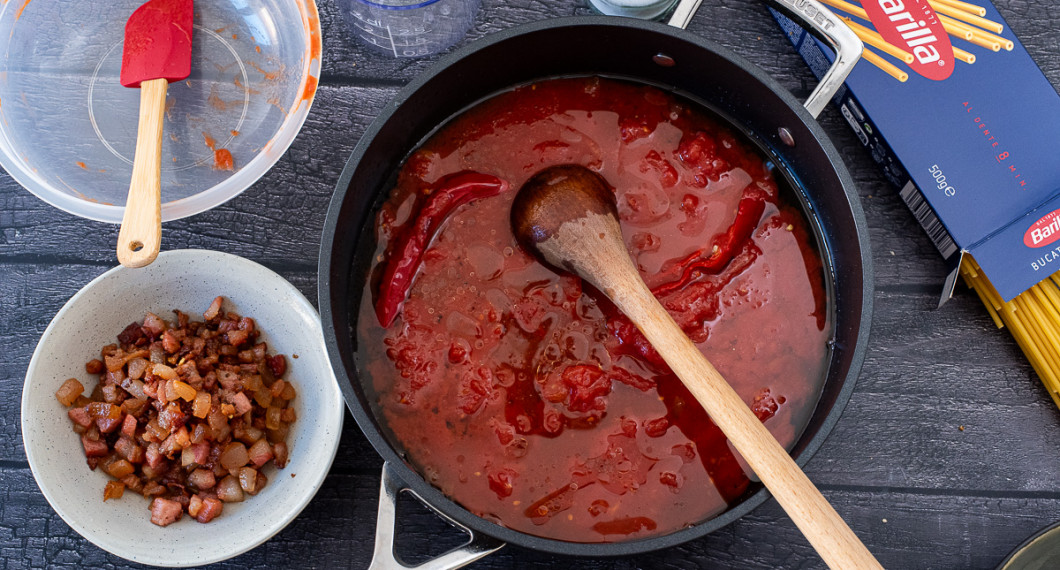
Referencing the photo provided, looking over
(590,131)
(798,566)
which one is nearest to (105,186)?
(590,131)

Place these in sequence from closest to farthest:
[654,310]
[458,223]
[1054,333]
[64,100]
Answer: [654,310] < [458,223] < [1054,333] < [64,100]

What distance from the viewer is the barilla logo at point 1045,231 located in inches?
Answer: 60.6

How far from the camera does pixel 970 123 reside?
1.57 metres

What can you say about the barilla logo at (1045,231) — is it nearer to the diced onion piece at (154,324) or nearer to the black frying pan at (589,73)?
the black frying pan at (589,73)

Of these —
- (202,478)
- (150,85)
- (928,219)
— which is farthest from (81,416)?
(928,219)

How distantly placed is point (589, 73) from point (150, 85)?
900mm

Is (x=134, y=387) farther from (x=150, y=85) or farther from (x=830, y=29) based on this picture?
(x=830, y=29)

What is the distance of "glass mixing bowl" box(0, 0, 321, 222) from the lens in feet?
5.40

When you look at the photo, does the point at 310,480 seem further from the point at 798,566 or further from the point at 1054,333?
the point at 1054,333

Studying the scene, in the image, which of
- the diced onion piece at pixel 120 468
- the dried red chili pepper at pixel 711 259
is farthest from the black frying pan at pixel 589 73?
the diced onion piece at pixel 120 468

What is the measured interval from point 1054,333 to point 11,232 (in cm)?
230

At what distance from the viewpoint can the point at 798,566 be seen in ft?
5.37

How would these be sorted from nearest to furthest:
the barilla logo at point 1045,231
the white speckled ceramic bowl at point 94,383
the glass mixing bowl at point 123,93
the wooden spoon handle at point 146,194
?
the wooden spoon handle at point 146,194, the white speckled ceramic bowl at point 94,383, the barilla logo at point 1045,231, the glass mixing bowl at point 123,93

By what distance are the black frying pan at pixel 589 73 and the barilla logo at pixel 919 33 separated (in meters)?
0.38
